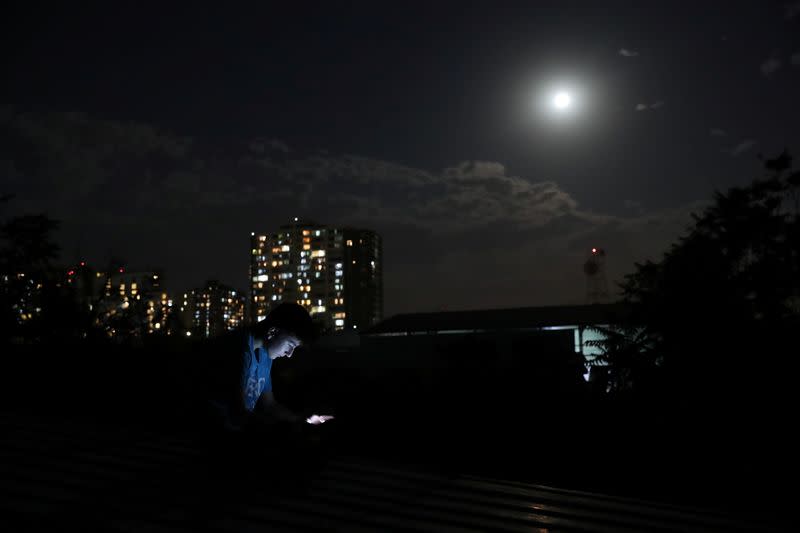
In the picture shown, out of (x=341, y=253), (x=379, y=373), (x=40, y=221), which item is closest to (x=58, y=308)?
(x=40, y=221)

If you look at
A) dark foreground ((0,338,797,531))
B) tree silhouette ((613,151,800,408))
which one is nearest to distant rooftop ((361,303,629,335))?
tree silhouette ((613,151,800,408))

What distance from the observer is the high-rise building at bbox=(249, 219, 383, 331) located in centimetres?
14250

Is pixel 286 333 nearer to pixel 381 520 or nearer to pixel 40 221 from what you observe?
pixel 381 520

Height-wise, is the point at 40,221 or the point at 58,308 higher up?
the point at 40,221

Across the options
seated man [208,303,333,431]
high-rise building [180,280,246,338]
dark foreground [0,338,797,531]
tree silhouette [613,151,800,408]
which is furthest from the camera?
high-rise building [180,280,246,338]

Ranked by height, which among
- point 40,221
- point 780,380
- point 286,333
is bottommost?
point 780,380

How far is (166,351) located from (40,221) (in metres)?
5.81

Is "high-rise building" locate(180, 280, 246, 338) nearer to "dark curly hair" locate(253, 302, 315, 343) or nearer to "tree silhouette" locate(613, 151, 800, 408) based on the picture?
"tree silhouette" locate(613, 151, 800, 408)

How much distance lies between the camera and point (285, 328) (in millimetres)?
4613

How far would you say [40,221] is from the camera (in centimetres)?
1407

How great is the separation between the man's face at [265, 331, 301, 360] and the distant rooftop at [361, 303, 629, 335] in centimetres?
2483

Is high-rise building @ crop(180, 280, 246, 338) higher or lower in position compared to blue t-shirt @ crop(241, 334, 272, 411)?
higher

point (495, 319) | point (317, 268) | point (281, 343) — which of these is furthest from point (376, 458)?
point (317, 268)

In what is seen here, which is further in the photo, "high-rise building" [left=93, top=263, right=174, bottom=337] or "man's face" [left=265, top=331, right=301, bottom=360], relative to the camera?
"high-rise building" [left=93, top=263, right=174, bottom=337]
